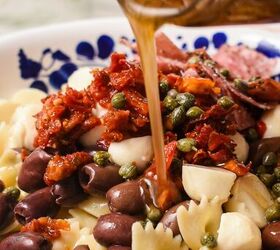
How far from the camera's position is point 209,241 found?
280 centimetres

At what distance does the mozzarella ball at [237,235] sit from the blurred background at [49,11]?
3.29 m

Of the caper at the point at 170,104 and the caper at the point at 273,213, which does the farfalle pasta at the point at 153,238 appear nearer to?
the caper at the point at 273,213

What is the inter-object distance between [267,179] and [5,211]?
1.36 meters

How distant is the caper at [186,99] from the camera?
10.2 ft

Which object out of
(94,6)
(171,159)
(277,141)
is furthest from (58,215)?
(94,6)

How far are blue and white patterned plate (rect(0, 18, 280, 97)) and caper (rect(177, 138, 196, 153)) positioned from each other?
1.60 metres

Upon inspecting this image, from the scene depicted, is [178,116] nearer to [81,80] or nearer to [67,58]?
[81,80]

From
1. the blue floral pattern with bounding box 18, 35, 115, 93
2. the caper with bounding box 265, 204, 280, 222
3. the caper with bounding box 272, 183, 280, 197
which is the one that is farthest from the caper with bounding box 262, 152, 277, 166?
the blue floral pattern with bounding box 18, 35, 115, 93

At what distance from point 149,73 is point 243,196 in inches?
29.9

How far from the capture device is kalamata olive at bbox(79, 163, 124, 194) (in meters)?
2.97

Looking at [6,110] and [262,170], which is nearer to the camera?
[262,170]

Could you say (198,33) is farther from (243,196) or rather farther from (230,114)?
(243,196)

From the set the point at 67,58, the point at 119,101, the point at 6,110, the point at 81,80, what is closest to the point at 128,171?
the point at 119,101

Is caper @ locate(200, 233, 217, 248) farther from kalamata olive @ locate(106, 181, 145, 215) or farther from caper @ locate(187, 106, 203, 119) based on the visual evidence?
caper @ locate(187, 106, 203, 119)
